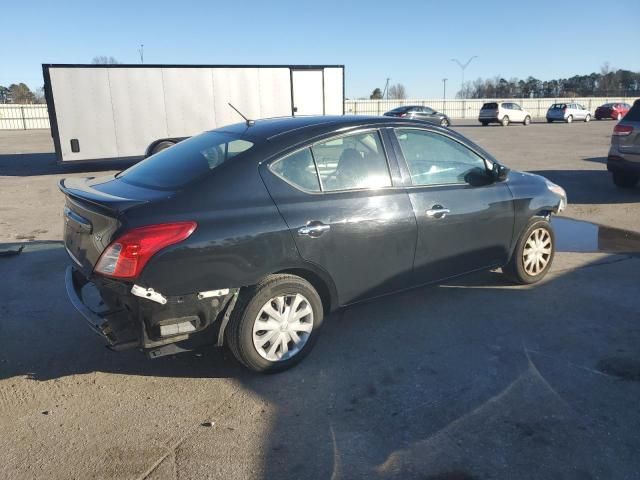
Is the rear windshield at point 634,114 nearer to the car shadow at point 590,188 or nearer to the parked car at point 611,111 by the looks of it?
the car shadow at point 590,188

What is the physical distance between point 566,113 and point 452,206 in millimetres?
40408

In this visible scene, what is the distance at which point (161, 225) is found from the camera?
2994 mm

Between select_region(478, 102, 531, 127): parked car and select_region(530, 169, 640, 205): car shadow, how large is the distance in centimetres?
2400

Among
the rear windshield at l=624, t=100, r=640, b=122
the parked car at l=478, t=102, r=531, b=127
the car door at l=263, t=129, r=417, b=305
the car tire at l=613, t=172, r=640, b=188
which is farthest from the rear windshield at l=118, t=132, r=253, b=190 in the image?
the parked car at l=478, t=102, r=531, b=127

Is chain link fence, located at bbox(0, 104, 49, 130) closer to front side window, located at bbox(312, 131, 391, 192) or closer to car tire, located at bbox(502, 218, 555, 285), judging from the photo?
front side window, located at bbox(312, 131, 391, 192)

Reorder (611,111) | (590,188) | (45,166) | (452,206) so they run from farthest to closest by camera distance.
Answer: (611,111) < (45,166) < (590,188) < (452,206)

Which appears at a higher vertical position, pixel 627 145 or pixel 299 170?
pixel 299 170

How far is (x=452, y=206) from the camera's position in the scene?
4191 mm


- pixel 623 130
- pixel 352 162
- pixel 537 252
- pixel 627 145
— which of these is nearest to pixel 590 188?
pixel 627 145

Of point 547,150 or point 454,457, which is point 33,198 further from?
point 547,150

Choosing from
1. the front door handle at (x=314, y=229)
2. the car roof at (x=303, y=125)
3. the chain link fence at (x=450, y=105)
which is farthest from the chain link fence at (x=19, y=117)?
the front door handle at (x=314, y=229)

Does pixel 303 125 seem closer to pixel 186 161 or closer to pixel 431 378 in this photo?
pixel 186 161

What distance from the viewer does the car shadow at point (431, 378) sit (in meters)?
2.67

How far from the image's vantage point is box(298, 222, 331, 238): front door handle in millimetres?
3428
